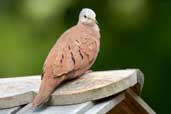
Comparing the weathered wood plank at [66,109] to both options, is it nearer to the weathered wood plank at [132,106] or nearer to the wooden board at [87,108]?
the wooden board at [87,108]

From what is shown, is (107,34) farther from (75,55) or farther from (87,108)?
(87,108)

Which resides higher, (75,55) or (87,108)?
(75,55)

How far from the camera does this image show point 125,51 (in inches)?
305

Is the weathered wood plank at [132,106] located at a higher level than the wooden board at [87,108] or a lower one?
lower

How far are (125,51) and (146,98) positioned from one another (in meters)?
0.54

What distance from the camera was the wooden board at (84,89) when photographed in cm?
328

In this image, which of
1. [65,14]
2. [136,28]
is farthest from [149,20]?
[65,14]

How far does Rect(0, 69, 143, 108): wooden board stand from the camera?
328cm

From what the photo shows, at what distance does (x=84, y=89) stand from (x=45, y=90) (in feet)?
0.46

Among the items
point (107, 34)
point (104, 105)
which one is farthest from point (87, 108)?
point (107, 34)

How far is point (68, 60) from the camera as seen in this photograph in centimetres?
338

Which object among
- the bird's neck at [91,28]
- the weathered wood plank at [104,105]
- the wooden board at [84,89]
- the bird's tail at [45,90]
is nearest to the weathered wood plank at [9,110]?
the wooden board at [84,89]

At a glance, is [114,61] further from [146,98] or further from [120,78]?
[120,78]

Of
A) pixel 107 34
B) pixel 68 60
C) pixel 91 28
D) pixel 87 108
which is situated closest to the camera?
pixel 87 108
